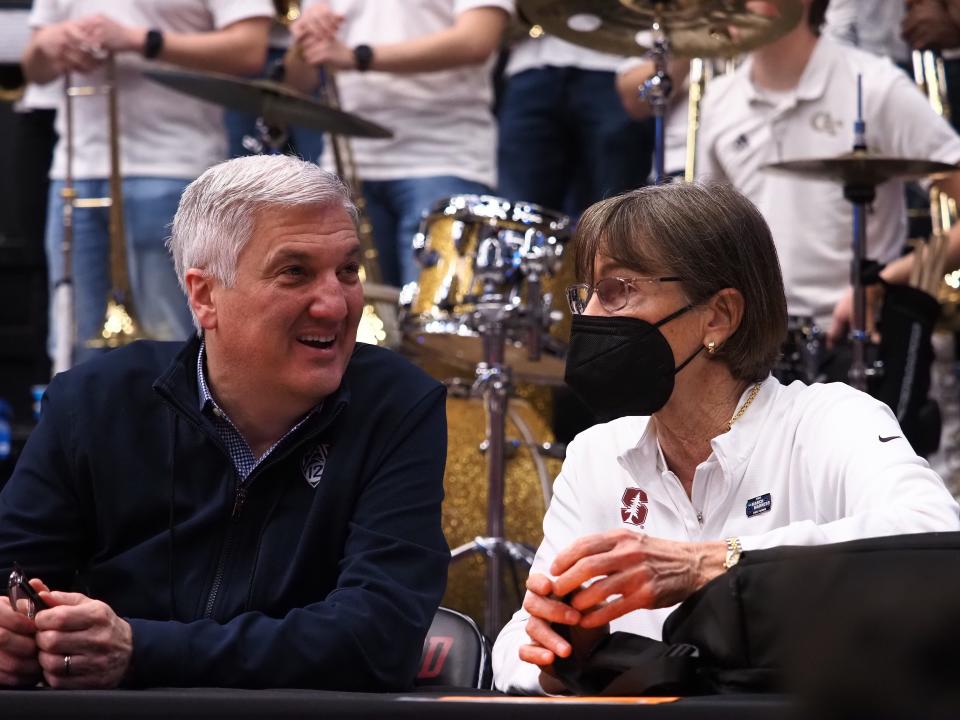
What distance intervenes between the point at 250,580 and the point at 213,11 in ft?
11.3

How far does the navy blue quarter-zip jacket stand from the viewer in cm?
234

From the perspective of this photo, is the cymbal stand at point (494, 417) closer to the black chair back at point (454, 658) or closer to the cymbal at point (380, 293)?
the cymbal at point (380, 293)

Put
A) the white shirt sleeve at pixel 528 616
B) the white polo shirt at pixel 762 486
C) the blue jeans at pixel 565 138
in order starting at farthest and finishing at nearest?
1. the blue jeans at pixel 565 138
2. the white shirt sleeve at pixel 528 616
3. the white polo shirt at pixel 762 486

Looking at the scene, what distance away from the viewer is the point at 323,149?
5.62m

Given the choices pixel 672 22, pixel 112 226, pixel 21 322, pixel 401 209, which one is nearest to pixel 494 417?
pixel 401 209

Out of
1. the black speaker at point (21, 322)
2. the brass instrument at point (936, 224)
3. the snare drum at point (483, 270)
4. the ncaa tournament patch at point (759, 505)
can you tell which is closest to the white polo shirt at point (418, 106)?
the snare drum at point (483, 270)

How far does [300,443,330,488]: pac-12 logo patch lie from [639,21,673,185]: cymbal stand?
97.4 inches

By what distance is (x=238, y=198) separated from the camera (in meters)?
2.53

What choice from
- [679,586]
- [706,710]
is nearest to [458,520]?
[679,586]

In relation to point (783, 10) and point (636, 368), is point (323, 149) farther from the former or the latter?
point (636, 368)

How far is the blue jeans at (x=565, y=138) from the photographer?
566cm

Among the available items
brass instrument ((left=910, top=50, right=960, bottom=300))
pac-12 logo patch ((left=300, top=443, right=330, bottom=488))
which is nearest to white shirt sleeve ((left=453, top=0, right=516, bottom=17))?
brass instrument ((left=910, top=50, right=960, bottom=300))

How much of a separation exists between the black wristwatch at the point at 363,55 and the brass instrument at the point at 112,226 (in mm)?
913

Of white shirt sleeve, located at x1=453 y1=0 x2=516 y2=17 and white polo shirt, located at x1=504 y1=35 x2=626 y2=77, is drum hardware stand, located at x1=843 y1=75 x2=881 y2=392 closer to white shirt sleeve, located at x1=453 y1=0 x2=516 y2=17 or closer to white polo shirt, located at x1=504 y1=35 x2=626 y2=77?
white polo shirt, located at x1=504 y1=35 x2=626 y2=77
